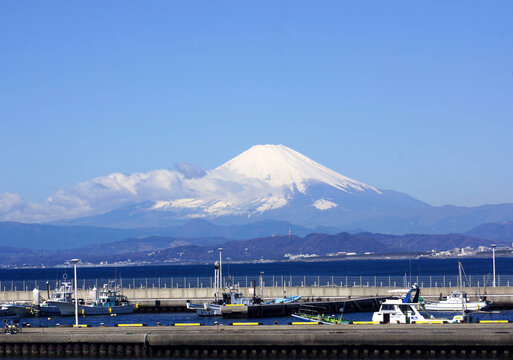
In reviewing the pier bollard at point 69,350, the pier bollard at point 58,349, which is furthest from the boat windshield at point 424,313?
the pier bollard at point 58,349

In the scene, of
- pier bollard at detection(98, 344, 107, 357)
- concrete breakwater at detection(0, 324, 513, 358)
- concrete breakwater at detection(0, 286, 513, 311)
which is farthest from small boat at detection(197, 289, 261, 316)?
pier bollard at detection(98, 344, 107, 357)

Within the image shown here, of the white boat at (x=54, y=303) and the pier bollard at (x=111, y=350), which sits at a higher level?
the white boat at (x=54, y=303)

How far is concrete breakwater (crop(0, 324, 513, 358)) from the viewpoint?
4819 cm

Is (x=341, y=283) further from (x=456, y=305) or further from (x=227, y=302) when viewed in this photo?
(x=227, y=302)

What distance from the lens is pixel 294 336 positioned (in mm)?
49562

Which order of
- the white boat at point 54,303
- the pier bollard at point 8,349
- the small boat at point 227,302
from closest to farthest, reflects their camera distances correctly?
the pier bollard at point 8,349 → the small boat at point 227,302 → the white boat at point 54,303

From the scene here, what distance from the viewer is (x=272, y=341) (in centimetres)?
4972

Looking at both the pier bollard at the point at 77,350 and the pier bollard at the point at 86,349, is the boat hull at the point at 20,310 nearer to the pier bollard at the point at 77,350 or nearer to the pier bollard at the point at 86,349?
the pier bollard at the point at 77,350

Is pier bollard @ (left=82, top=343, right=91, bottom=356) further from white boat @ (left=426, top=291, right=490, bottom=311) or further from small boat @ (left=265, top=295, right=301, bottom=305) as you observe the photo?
white boat @ (left=426, top=291, right=490, bottom=311)

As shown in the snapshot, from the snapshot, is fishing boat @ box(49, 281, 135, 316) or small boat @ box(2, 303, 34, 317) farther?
small boat @ box(2, 303, 34, 317)

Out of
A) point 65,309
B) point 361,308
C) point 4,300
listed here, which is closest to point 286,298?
point 361,308

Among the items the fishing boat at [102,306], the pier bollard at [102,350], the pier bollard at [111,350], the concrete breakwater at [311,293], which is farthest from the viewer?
the concrete breakwater at [311,293]

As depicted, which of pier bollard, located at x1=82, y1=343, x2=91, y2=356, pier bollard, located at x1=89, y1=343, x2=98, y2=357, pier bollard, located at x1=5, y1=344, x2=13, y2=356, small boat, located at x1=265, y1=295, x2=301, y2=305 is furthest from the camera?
small boat, located at x1=265, y1=295, x2=301, y2=305

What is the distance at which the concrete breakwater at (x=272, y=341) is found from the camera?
1897 inches
